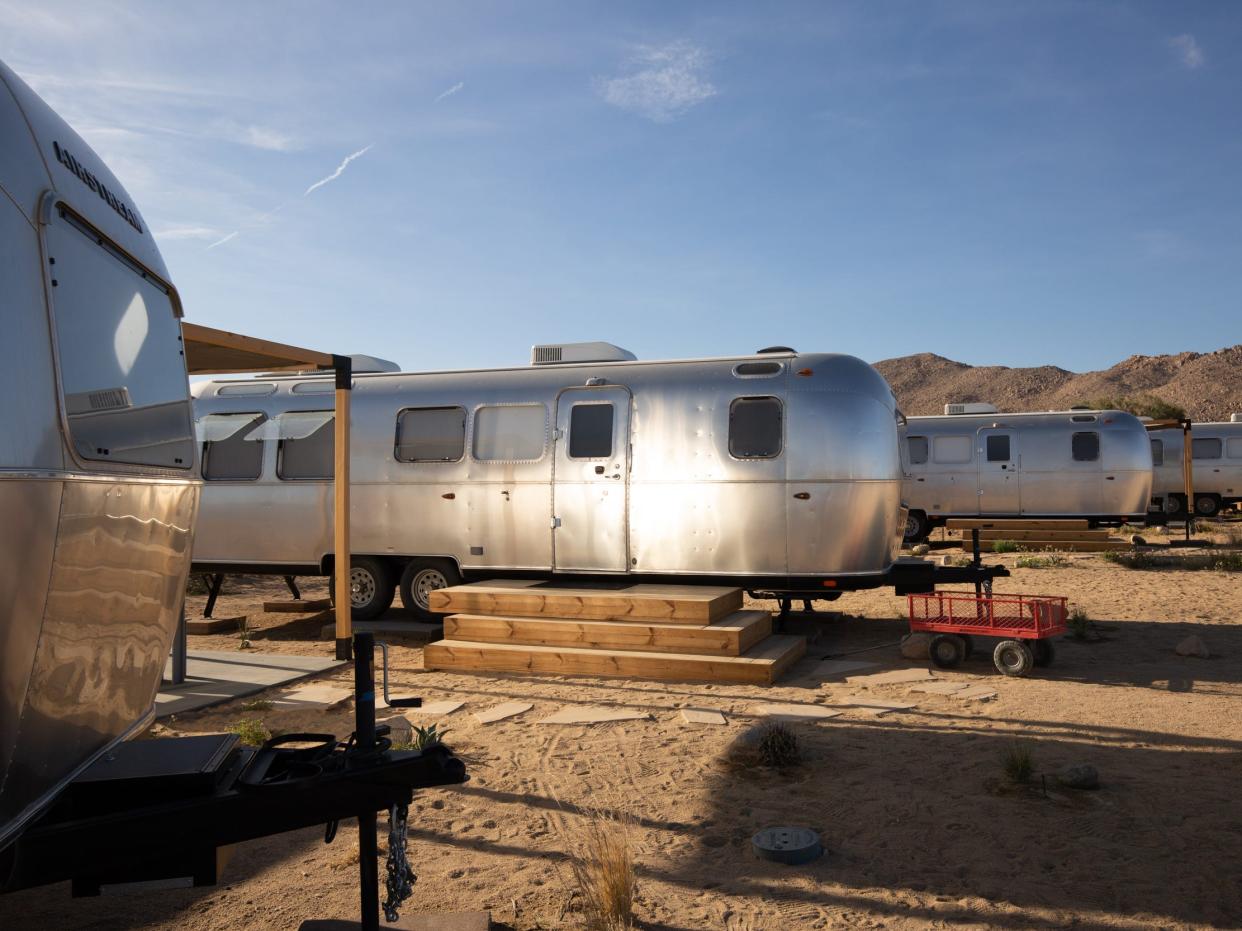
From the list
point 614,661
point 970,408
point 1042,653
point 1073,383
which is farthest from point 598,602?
point 1073,383

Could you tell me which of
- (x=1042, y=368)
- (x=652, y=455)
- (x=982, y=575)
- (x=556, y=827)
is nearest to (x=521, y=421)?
(x=652, y=455)

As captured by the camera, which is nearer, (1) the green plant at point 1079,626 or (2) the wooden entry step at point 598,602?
(2) the wooden entry step at point 598,602

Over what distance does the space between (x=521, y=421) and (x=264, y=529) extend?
3336 mm

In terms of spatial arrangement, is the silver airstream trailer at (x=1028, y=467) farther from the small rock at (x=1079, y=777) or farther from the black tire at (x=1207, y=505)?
the small rock at (x=1079, y=777)

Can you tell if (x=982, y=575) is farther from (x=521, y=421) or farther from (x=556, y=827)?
(x=556, y=827)

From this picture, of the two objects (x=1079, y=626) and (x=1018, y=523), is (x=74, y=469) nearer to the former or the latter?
(x=1079, y=626)

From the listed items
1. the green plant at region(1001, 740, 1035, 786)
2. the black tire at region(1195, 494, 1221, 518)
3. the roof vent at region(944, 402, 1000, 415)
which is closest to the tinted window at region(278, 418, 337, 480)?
the green plant at region(1001, 740, 1035, 786)

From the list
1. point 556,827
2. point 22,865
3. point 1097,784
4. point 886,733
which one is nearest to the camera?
point 22,865

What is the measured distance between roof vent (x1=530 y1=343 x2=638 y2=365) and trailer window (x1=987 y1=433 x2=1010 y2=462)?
35.0ft

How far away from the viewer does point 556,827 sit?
4.95m

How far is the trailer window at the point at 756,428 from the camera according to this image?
9.30m

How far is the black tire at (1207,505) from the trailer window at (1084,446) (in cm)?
849

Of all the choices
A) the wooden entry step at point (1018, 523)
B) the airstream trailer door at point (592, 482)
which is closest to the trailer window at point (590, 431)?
the airstream trailer door at point (592, 482)

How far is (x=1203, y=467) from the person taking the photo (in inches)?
948
